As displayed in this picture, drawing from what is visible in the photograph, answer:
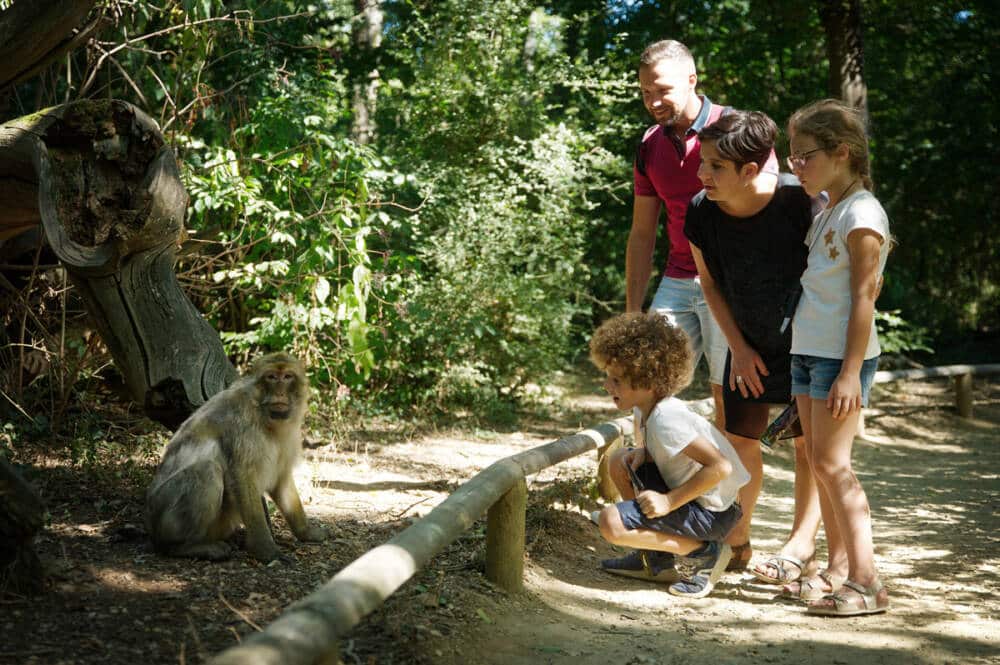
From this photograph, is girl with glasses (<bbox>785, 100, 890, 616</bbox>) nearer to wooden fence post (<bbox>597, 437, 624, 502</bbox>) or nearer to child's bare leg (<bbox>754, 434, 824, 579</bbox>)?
child's bare leg (<bbox>754, 434, 824, 579</bbox>)

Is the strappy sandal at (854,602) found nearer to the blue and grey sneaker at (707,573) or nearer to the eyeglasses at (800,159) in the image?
the blue and grey sneaker at (707,573)

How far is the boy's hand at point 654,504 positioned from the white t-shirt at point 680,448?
14 cm

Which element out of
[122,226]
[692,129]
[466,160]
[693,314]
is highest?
[466,160]

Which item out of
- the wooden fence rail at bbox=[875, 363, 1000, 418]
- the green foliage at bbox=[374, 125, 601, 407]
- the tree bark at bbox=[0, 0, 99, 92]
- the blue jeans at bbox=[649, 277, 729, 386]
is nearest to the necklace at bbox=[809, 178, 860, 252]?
the blue jeans at bbox=[649, 277, 729, 386]

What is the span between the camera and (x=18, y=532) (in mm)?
3143

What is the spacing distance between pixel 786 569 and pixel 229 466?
8.51ft

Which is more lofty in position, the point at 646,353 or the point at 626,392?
the point at 646,353

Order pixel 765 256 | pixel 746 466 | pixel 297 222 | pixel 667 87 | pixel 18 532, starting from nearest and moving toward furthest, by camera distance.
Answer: pixel 18 532, pixel 765 256, pixel 746 466, pixel 667 87, pixel 297 222

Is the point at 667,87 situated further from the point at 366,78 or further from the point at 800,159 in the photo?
the point at 366,78

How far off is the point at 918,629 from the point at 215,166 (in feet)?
18.6

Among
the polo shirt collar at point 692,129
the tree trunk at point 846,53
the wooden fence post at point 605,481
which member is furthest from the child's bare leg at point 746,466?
the tree trunk at point 846,53

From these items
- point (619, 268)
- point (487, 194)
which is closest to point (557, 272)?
point (487, 194)

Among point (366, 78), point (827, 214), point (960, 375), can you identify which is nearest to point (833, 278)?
point (827, 214)

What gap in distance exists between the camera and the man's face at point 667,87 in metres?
4.72
